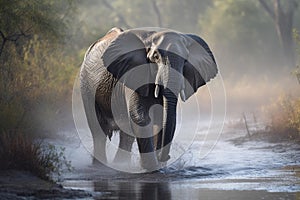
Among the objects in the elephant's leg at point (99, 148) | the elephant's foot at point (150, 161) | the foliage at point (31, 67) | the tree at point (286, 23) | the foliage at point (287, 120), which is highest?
the tree at point (286, 23)

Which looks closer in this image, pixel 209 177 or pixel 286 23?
pixel 209 177

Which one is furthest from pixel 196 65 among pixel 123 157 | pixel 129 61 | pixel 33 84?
pixel 33 84

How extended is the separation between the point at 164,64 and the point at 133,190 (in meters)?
2.13

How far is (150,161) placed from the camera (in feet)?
38.8

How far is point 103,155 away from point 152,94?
2664mm

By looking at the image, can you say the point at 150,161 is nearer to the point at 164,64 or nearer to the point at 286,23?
the point at 164,64

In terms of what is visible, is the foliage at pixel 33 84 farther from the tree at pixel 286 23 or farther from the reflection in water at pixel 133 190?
the tree at pixel 286 23

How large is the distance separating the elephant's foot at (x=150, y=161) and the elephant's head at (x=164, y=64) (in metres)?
0.12

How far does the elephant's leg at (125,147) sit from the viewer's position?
13417mm

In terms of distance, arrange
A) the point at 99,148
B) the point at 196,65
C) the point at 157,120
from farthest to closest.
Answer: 1. the point at 99,148
2. the point at 196,65
3. the point at 157,120

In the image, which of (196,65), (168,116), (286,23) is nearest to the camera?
(168,116)

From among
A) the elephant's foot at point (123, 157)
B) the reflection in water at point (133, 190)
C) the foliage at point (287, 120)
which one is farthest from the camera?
the foliage at point (287, 120)

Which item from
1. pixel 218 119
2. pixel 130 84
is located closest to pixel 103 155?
pixel 130 84

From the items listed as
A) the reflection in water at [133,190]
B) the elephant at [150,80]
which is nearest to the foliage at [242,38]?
the elephant at [150,80]
